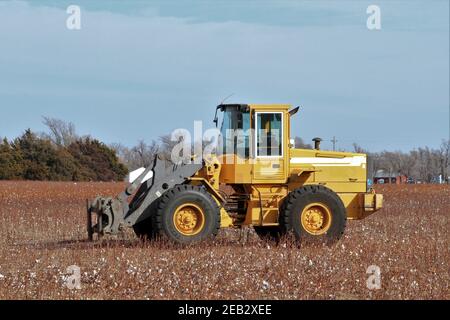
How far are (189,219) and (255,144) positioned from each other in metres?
1.83

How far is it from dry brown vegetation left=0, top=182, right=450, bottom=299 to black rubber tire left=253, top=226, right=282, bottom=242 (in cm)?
18

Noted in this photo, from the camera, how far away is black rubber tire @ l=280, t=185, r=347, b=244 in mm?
15003

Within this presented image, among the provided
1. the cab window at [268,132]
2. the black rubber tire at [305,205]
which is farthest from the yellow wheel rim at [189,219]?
the cab window at [268,132]

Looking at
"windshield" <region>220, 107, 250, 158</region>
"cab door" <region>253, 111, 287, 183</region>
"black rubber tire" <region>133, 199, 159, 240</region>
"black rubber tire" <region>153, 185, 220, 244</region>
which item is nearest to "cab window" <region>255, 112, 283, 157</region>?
"cab door" <region>253, 111, 287, 183</region>

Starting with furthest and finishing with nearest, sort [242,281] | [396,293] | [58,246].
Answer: [58,246]
[242,281]
[396,293]

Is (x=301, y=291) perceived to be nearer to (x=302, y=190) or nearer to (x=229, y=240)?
(x=302, y=190)

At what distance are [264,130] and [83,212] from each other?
35.4ft

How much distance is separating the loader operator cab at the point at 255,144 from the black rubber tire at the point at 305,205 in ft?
2.13

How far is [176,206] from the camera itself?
1467 centimetres

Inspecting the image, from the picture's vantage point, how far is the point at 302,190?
1520 centimetres

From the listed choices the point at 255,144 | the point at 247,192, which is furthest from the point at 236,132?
the point at 247,192

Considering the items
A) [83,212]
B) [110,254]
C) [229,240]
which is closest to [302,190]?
[229,240]

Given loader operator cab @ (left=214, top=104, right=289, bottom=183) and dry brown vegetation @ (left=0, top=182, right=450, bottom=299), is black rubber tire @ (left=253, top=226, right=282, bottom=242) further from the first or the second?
loader operator cab @ (left=214, top=104, right=289, bottom=183)

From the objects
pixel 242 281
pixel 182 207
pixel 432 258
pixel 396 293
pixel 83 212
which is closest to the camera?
pixel 396 293
